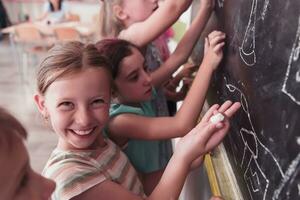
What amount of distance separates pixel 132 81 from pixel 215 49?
296 millimetres

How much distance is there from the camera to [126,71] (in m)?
1.27

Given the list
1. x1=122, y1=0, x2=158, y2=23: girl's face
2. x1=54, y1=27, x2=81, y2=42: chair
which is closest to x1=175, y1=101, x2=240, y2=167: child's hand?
x1=122, y1=0, x2=158, y2=23: girl's face

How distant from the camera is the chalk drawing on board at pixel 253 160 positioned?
0.81 metres

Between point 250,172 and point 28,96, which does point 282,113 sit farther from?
point 28,96

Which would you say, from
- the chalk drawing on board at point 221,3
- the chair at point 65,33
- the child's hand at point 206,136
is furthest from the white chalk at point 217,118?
the chair at point 65,33

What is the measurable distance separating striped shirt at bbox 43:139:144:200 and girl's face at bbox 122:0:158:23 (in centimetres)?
63

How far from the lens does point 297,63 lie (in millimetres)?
678

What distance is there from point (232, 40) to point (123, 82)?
15.2 inches

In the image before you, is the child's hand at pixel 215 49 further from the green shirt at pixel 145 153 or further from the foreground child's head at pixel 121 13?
the foreground child's head at pixel 121 13

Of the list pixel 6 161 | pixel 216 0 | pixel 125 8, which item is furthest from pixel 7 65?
pixel 6 161

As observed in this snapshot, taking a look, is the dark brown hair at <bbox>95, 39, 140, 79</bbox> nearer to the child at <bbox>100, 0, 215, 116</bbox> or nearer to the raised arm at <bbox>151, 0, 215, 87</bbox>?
the child at <bbox>100, 0, 215, 116</bbox>

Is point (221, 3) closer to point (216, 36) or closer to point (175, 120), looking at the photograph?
point (216, 36)

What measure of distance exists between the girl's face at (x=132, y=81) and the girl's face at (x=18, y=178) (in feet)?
1.65

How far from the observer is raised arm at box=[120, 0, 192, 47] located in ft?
4.44
